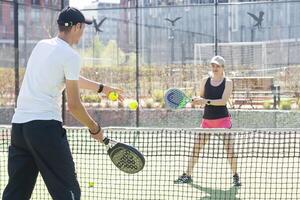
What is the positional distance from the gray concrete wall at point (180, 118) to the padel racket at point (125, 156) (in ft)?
24.6

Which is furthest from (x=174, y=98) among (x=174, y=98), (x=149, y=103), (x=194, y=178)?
(x=149, y=103)

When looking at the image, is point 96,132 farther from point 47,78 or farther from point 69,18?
point 69,18

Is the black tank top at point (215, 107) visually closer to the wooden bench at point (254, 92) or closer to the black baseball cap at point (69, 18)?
the black baseball cap at point (69, 18)

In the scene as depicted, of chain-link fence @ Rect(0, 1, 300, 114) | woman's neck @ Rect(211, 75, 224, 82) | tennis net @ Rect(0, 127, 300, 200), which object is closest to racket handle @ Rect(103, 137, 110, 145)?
tennis net @ Rect(0, 127, 300, 200)

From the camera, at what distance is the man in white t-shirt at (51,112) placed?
372cm

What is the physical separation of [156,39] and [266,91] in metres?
6.93

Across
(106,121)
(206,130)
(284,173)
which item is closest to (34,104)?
(206,130)

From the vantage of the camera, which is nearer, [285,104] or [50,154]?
[50,154]

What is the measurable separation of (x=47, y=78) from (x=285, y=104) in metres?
9.68

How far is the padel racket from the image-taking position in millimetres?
4098

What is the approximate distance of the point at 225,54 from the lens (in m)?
16.2

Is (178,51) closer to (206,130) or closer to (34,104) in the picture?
Result: (206,130)

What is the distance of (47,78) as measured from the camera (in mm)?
3744

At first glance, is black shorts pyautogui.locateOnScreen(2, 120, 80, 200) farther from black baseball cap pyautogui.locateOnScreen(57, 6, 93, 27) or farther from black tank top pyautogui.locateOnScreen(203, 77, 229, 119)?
black tank top pyautogui.locateOnScreen(203, 77, 229, 119)
